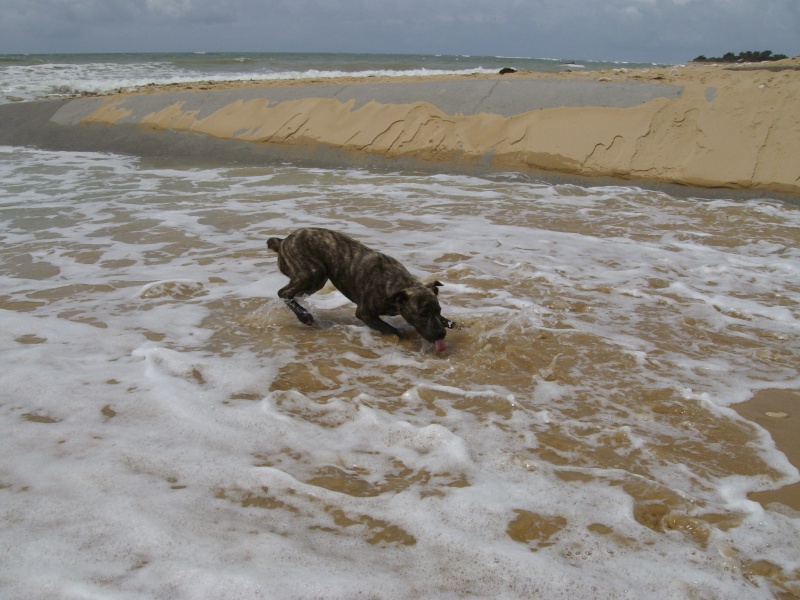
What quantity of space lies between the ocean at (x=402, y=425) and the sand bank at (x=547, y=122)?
2617 mm

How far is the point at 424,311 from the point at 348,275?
0.75 metres

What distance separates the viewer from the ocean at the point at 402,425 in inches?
97.1

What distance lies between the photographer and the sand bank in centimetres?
935

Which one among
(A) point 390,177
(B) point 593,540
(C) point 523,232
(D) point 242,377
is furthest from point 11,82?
(B) point 593,540

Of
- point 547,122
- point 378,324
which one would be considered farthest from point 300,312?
point 547,122

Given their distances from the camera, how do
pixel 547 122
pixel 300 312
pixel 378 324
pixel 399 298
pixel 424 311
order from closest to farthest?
1. pixel 424 311
2. pixel 399 298
3. pixel 378 324
4. pixel 300 312
5. pixel 547 122

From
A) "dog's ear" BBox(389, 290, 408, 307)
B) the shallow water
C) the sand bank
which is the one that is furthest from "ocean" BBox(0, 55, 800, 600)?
the sand bank

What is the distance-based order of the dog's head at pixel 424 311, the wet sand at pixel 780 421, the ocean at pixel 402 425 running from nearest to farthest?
the ocean at pixel 402 425 < the wet sand at pixel 780 421 < the dog's head at pixel 424 311

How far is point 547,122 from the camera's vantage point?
10516 millimetres

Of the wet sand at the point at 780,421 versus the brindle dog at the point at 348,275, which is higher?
the brindle dog at the point at 348,275

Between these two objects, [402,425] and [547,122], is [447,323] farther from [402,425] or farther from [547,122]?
[547,122]

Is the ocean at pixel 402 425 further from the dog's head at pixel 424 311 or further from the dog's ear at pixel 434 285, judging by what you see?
the dog's ear at pixel 434 285

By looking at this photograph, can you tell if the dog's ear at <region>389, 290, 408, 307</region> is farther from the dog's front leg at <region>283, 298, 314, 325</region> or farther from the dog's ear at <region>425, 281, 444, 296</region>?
the dog's front leg at <region>283, 298, 314, 325</region>


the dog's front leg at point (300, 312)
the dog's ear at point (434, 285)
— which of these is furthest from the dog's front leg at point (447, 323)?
the dog's front leg at point (300, 312)
